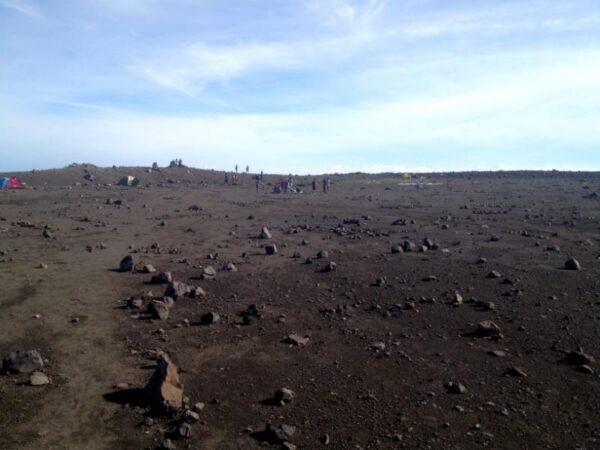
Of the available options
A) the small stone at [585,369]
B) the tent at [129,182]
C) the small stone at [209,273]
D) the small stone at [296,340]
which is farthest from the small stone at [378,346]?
the tent at [129,182]

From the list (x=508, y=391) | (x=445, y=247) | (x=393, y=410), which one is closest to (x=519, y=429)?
(x=508, y=391)

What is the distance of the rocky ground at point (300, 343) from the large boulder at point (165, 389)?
0.02 m

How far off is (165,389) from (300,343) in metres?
2.76

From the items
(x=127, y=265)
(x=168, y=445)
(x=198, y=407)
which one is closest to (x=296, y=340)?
(x=198, y=407)

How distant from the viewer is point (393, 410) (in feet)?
20.2

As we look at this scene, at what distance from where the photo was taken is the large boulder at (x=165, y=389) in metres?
6.09

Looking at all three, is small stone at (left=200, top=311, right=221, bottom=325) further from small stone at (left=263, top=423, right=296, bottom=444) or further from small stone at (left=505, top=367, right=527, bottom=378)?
small stone at (left=505, top=367, right=527, bottom=378)

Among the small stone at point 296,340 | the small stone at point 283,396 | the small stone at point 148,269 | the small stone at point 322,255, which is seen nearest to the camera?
the small stone at point 283,396

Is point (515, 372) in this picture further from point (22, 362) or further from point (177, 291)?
point (22, 362)

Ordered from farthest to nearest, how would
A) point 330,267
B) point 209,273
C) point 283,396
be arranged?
point 330,267 → point 209,273 → point 283,396

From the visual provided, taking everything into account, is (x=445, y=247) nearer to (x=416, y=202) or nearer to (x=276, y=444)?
(x=276, y=444)

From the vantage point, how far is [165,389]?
6215 millimetres

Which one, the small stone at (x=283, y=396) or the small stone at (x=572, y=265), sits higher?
the small stone at (x=572, y=265)

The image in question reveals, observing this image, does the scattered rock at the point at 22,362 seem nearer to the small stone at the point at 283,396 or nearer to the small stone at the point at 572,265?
the small stone at the point at 283,396
